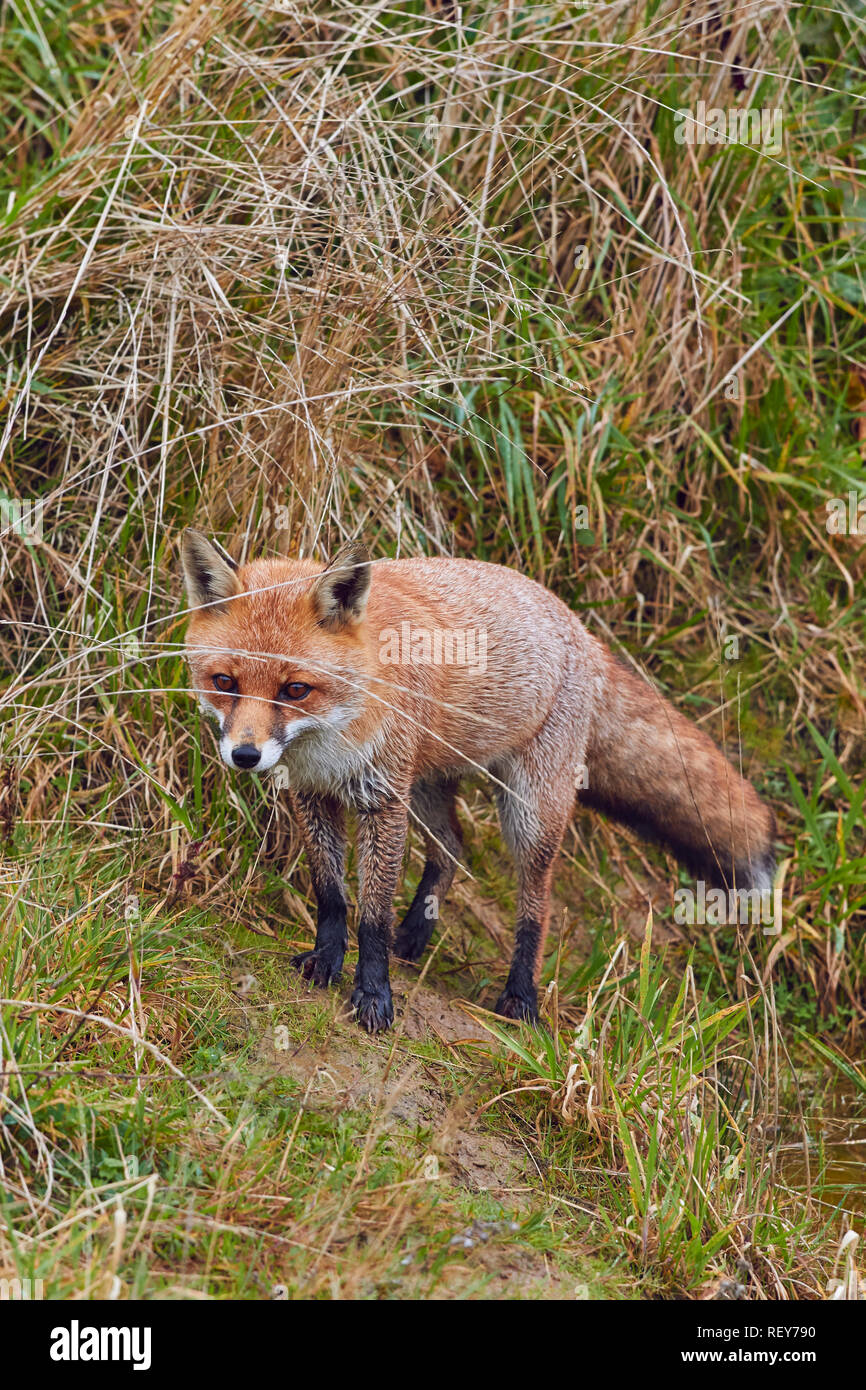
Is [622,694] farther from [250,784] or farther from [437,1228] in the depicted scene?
[437,1228]

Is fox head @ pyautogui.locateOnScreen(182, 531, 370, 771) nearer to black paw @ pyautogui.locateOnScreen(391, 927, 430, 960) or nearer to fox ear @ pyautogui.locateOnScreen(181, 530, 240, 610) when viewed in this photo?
fox ear @ pyautogui.locateOnScreen(181, 530, 240, 610)

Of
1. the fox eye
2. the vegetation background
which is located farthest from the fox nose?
the vegetation background

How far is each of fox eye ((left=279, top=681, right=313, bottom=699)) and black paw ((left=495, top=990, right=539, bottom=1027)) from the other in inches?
60.0

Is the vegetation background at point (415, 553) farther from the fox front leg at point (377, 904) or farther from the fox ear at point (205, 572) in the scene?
the fox ear at point (205, 572)

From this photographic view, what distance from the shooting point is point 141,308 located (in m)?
4.95

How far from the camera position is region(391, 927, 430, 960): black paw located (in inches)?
190

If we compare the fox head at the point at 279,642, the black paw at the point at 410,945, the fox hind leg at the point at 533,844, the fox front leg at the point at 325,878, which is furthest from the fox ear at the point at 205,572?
the black paw at the point at 410,945

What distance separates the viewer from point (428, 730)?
395 centimetres

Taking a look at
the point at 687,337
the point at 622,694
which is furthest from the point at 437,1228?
the point at 687,337

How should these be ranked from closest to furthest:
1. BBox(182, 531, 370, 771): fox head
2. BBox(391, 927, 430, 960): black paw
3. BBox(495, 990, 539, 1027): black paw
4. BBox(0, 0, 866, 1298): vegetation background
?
BBox(0, 0, 866, 1298): vegetation background → BBox(182, 531, 370, 771): fox head → BBox(495, 990, 539, 1027): black paw → BBox(391, 927, 430, 960): black paw

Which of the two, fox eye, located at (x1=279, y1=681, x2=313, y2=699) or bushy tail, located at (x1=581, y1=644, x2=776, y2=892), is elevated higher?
fox eye, located at (x1=279, y1=681, x2=313, y2=699)

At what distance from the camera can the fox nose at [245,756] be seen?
140 inches

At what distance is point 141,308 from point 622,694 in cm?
249

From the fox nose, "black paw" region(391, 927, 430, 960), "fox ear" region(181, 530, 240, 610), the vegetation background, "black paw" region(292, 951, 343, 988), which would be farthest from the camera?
"black paw" region(391, 927, 430, 960)
